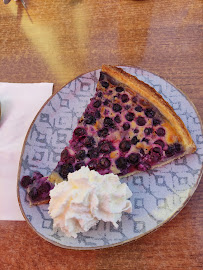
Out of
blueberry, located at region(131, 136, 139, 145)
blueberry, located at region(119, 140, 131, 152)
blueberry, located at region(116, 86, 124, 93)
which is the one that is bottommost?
blueberry, located at region(119, 140, 131, 152)

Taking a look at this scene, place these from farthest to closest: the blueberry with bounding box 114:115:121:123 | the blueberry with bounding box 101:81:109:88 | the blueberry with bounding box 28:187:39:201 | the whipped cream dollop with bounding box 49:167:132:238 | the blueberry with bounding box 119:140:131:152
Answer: the blueberry with bounding box 101:81:109:88
the blueberry with bounding box 114:115:121:123
the blueberry with bounding box 119:140:131:152
the blueberry with bounding box 28:187:39:201
the whipped cream dollop with bounding box 49:167:132:238

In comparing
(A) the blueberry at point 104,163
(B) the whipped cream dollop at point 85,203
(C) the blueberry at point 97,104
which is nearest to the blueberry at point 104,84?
(C) the blueberry at point 97,104

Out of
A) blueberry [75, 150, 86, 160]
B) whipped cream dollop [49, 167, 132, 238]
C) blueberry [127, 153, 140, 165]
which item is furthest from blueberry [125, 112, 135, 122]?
whipped cream dollop [49, 167, 132, 238]

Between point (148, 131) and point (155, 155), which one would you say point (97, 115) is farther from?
point (155, 155)

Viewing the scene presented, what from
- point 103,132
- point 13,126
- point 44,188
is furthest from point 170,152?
point 13,126

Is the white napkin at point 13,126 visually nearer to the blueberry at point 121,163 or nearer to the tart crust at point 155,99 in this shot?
the tart crust at point 155,99

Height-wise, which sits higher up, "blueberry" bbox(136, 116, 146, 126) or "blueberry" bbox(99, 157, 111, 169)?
"blueberry" bbox(136, 116, 146, 126)

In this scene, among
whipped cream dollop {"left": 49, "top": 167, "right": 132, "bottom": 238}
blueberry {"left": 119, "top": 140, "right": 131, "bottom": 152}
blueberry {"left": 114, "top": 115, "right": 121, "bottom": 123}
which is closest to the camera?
whipped cream dollop {"left": 49, "top": 167, "right": 132, "bottom": 238}

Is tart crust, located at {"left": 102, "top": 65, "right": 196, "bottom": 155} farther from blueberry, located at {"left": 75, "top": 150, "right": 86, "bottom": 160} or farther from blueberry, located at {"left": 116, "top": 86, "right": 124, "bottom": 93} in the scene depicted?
blueberry, located at {"left": 75, "top": 150, "right": 86, "bottom": 160}
